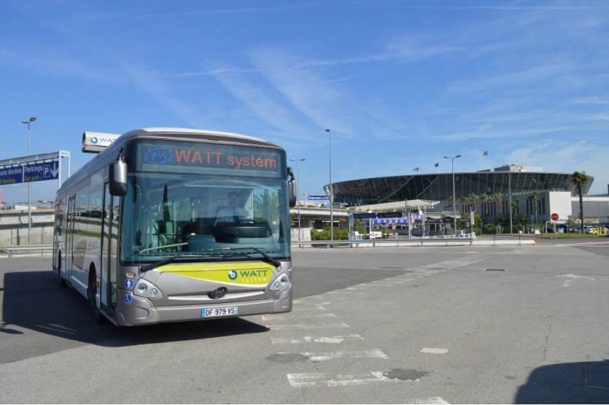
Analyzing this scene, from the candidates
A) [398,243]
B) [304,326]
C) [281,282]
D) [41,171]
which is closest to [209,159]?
[281,282]

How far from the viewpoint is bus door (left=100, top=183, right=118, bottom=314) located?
796 cm

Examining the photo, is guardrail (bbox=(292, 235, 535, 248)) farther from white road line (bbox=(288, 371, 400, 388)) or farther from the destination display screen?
white road line (bbox=(288, 371, 400, 388))

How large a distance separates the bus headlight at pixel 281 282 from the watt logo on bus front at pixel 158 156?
2371 millimetres

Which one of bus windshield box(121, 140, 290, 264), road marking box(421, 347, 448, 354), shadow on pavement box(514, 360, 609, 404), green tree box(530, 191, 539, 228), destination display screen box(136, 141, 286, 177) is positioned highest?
green tree box(530, 191, 539, 228)

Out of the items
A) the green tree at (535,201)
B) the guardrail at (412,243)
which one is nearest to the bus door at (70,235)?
the guardrail at (412,243)

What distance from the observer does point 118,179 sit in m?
7.39

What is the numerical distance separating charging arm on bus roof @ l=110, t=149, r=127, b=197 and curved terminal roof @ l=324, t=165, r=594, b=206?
125m

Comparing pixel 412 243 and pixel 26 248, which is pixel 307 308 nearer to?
pixel 26 248

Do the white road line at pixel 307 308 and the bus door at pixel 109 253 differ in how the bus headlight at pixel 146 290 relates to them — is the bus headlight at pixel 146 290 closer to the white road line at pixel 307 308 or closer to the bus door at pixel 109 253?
the bus door at pixel 109 253

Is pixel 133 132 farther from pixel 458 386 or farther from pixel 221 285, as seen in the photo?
pixel 458 386

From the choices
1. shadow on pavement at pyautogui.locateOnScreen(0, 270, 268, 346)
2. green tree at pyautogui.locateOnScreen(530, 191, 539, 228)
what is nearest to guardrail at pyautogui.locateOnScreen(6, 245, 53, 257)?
shadow on pavement at pyautogui.locateOnScreen(0, 270, 268, 346)

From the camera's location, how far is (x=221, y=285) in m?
7.97

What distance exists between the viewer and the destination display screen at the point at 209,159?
7.89 m

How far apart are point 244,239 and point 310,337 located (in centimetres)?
177
